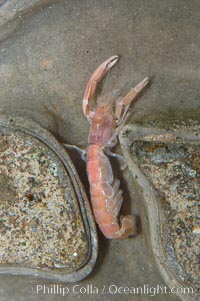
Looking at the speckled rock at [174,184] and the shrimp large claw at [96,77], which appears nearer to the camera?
the speckled rock at [174,184]

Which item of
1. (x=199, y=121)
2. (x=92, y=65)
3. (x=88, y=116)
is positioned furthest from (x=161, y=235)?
(x=92, y=65)

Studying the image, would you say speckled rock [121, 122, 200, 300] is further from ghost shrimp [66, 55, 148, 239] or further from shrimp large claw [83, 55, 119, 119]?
shrimp large claw [83, 55, 119, 119]

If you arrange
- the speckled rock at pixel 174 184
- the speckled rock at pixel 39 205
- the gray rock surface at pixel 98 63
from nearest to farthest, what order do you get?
the speckled rock at pixel 174 184 < the speckled rock at pixel 39 205 < the gray rock surface at pixel 98 63

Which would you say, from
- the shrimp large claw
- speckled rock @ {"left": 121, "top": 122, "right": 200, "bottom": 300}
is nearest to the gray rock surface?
the shrimp large claw

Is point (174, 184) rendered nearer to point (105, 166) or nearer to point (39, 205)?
point (105, 166)

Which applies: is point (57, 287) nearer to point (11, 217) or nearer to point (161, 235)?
point (11, 217)

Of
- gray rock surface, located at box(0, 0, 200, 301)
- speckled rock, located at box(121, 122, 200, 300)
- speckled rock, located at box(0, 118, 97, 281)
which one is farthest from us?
gray rock surface, located at box(0, 0, 200, 301)

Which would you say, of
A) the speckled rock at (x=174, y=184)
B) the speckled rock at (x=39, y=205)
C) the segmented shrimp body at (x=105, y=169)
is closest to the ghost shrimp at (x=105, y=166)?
the segmented shrimp body at (x=105, y=169)

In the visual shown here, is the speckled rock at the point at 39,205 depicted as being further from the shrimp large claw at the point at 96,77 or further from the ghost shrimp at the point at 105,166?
the shrimp large claw at the point at 96,77
